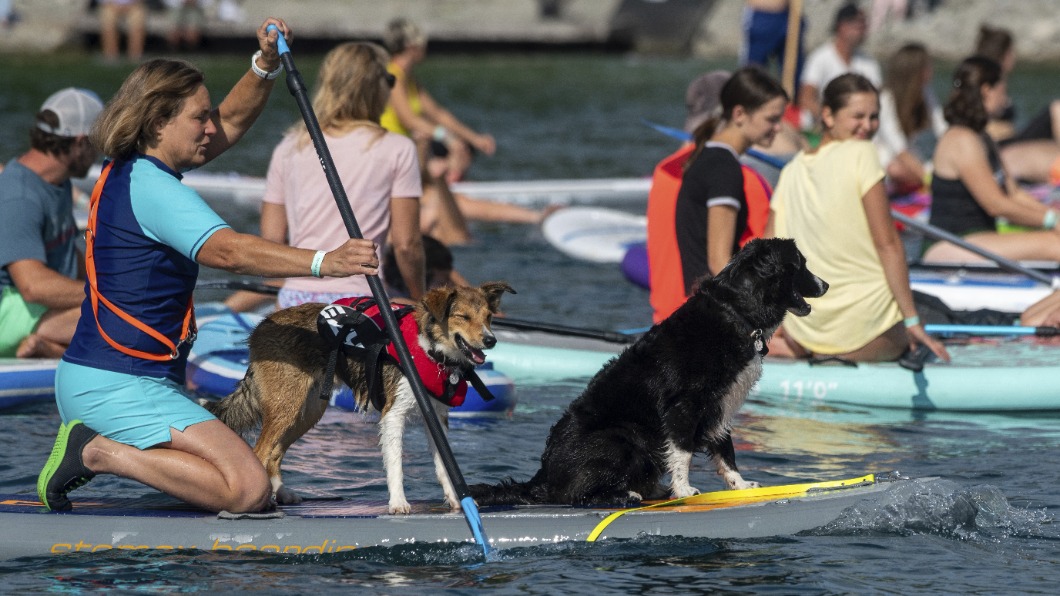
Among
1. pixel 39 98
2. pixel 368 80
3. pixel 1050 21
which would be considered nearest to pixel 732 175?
pixel 368 80

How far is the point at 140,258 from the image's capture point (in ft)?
15.4

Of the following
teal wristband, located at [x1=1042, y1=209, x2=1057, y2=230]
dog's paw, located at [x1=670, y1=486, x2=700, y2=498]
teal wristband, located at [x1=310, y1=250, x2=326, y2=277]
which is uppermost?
teal wristband, located at [x1=1042, y1=209, x2=1057, y2=230]

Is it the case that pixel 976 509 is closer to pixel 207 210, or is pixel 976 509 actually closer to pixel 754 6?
pixel 207 210

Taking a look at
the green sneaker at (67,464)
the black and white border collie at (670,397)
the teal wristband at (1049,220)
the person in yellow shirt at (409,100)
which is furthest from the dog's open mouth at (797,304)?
the person in yellow shirt at (409,100)

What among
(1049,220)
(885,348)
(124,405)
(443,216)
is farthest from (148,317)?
(443,216)

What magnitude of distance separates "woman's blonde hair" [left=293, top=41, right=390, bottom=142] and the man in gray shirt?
1.14 m

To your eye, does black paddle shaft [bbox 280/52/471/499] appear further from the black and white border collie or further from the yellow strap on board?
the yellow strap on board

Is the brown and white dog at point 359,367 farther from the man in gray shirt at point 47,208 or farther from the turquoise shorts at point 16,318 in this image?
the turquoise shorts at point 16,318

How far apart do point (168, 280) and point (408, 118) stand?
20.5 feet

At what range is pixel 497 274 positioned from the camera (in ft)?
36.8

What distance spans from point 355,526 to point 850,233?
3.09 m

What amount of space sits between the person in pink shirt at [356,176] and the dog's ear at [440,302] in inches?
50.5

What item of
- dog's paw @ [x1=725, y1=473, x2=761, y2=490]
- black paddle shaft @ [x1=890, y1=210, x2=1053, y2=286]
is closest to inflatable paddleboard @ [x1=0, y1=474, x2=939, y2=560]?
dog's paw @ [x1=725, y1=473, x2=761, y2=490]

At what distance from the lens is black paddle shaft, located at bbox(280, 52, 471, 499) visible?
4.90m
